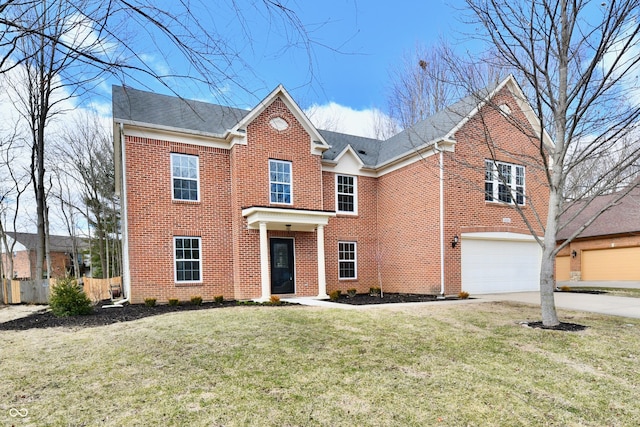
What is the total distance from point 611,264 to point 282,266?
20.2 m

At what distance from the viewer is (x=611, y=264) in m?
20.7

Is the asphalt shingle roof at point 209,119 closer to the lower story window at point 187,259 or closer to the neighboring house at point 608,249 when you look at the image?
the lower story window at point 187,259

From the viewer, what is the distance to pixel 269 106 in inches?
512

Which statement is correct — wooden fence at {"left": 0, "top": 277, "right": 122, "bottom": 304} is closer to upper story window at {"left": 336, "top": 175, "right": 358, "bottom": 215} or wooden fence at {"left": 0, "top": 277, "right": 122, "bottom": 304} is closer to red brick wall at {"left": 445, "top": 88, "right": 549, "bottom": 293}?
upper story window at {"left": 336, "top": 175, "right": 358, "bottom": 215}

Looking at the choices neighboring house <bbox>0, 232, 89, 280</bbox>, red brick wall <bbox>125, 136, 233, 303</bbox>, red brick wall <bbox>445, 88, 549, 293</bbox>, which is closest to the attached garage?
red brick wall <bbox>445, 88, 549, 293</bbox>

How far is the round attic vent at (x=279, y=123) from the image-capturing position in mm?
13032

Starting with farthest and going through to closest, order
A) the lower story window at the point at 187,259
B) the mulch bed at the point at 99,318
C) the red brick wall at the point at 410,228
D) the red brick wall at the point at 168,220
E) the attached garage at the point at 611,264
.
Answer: the attached garage at the point at 611,264, the red brick wall at the point at 410,228, the lower story window at the point at 187,259, the red brick wall at the point at 168,220, the mulch bed at the point at 99,318

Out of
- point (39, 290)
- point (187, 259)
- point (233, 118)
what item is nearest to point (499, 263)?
point (233, 118)

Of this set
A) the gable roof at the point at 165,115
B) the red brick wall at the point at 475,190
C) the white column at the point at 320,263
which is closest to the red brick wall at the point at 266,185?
the white column at the point at 320,263

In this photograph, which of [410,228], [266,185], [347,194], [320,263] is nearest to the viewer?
[266,185]

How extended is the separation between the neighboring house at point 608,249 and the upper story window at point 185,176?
784 inches

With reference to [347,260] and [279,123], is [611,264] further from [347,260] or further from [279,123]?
[279,123]

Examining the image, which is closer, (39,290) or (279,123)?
(279,123)

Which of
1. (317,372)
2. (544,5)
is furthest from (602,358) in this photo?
(544,5)
